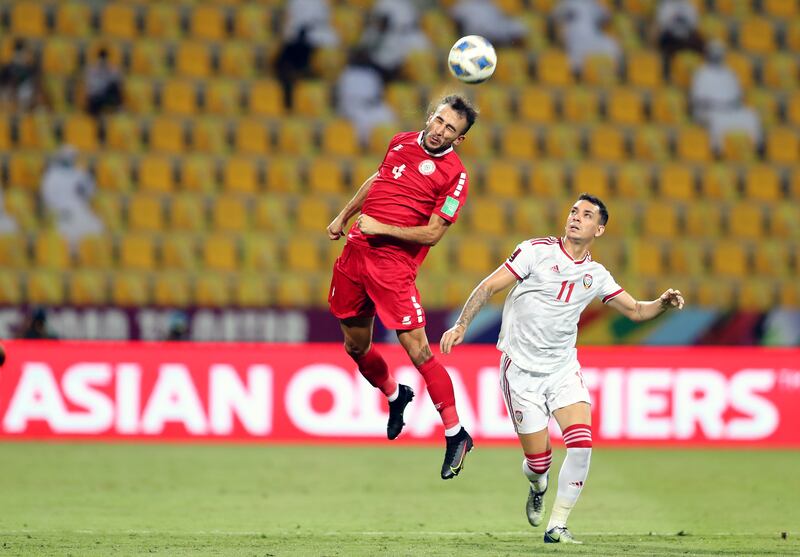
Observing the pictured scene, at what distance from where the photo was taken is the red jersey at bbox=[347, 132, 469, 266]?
7.91 meters

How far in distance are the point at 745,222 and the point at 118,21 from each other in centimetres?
869

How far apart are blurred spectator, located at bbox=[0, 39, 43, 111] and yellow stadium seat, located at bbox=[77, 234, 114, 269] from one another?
2183mm

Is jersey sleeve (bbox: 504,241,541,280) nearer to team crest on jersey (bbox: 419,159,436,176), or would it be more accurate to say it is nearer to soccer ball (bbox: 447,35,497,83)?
team crest on jersey (bbox: 419,159,436,176)

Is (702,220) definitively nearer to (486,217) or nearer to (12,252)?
(486,217)

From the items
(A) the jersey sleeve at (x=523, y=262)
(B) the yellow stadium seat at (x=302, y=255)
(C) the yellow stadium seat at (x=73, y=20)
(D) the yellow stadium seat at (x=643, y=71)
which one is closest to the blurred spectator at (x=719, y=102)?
(D) the yellow stadium seat at (x=643, y=71)

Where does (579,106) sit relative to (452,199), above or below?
above

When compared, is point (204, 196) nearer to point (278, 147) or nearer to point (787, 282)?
point (278, 147)

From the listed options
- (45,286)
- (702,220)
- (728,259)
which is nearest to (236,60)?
(45,286)

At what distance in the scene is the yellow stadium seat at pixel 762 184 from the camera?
693 inches

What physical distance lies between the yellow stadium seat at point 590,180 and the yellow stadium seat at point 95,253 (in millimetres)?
6037

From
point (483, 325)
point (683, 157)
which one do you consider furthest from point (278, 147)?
point (683, 157)

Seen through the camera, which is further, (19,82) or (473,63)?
(19,82)

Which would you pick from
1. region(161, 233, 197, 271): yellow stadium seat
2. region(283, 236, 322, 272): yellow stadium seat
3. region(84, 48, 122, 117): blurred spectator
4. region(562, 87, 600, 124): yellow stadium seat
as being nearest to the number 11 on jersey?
region(283, 236, 322, 272): yellow stadium seat

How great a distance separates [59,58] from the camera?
16938mm
